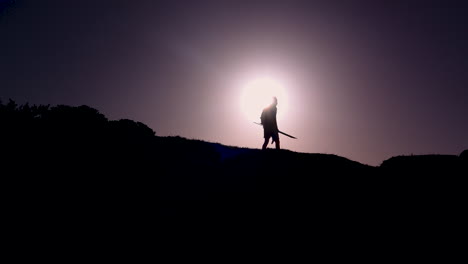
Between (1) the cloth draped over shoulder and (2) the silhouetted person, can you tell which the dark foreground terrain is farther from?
(1) the cloth draped over shoulder

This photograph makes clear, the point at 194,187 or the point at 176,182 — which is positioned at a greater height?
the point at 176,182

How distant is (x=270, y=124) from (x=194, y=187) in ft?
16.3

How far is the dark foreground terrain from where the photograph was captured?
10.9m

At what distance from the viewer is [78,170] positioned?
12.5 metres

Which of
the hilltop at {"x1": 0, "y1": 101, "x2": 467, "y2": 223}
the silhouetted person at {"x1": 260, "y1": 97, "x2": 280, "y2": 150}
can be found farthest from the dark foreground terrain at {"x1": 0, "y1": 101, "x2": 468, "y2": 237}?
the silhouetted person at {"x1": 260, "y1": 97, "x2": 280, "y2": 150}

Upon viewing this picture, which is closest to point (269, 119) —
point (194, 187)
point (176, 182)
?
point (194, 187)

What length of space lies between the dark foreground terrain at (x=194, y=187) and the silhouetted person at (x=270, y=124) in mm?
890

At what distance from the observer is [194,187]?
51.6ft

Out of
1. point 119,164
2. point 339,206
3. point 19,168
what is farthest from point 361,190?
point 19,168

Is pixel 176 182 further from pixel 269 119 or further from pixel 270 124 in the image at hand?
pixel 269 119

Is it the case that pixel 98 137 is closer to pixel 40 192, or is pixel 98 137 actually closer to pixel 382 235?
pixel 40 192

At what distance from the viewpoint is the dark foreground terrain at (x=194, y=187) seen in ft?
35.9

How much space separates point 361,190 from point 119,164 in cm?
1014

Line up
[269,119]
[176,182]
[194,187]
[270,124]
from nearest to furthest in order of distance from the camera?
[194,187]
[270,124]
[269,119]
[176,182]
